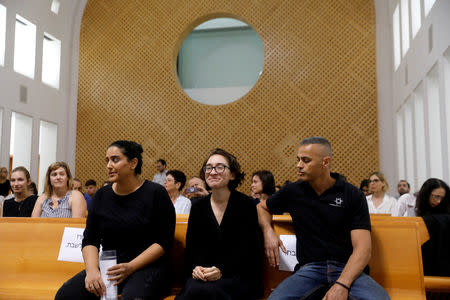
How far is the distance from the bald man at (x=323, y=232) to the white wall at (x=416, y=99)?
4.21 m

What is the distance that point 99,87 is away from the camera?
37.0 ft

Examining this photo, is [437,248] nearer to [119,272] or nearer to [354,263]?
[354,263]

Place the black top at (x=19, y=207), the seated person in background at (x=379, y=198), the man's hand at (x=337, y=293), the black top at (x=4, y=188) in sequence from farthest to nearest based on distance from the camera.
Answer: the black top at (x=4, y=188)
the seated person in background at (x=379, y=198)
the black top at (x=19, y=207)
the man's hand at (x=337, y=293)

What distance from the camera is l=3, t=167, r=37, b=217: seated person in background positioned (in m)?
4.19

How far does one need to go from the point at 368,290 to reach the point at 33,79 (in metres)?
9.92

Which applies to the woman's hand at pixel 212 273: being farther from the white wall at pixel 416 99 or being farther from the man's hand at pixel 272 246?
the white wall at pixel 416 99

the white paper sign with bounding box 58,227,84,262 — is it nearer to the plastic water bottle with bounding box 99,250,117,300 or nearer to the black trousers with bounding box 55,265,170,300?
the black trousers with bounding box 55,265,170,300

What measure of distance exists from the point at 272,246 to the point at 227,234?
28 centimetres

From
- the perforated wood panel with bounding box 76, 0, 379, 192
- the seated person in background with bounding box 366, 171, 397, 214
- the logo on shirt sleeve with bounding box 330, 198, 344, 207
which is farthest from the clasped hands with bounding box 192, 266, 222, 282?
the perforated wood panel with bounding box 76, 0, 379, 192

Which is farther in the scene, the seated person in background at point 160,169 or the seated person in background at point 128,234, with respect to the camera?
the seated person in background at point 160,169

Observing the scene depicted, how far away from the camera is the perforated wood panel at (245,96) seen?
10.1 m

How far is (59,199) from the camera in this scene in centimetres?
383

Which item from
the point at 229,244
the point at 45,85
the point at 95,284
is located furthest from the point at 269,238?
the point at 45,85

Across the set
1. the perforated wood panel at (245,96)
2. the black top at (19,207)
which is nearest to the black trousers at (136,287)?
the black top at (19,207)
